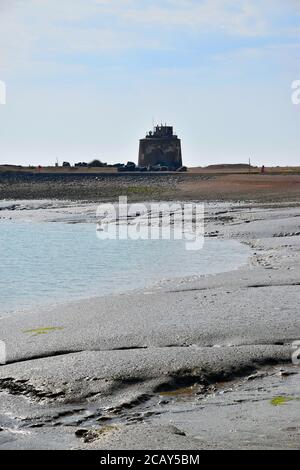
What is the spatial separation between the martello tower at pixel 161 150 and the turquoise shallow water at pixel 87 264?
48986mm

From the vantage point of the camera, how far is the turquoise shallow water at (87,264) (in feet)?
45.8

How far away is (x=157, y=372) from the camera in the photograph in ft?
25.6

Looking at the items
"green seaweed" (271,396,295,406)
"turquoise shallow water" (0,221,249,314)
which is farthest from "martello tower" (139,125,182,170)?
"green seaweed" (271,396,295,406)

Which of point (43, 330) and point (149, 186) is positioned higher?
point (149, 186)

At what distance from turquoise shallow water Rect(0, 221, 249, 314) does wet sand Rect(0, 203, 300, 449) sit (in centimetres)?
171

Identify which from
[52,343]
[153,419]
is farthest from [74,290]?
[153,419]

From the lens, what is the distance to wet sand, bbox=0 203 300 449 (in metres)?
6.14

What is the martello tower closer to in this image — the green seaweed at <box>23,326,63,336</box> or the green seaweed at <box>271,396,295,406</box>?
the green seaweed at <box>23,326,63,336</box>

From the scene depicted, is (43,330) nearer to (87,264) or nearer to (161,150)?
(87,264)

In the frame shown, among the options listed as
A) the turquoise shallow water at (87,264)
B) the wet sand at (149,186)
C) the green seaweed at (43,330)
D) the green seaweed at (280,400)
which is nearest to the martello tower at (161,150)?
the wet sand at (149,186)

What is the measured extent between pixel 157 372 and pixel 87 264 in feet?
32.5

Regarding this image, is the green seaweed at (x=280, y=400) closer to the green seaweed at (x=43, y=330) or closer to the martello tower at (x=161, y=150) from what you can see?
the green seaweed at (x=43, y=330)

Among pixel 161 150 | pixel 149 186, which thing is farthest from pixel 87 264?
pixel 161 150
